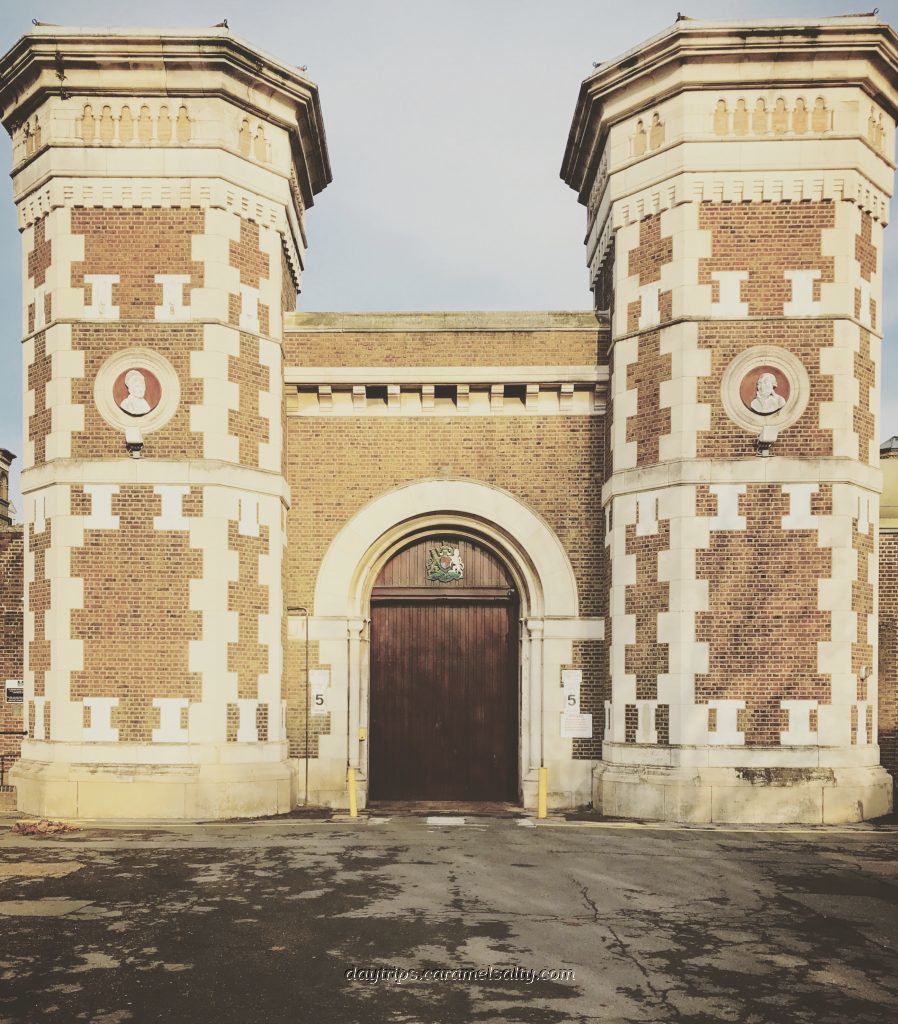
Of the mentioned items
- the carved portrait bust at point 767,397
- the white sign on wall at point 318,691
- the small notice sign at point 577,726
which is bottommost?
the small notice sign at point 577,726

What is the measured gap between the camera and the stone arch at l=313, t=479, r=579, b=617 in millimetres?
16906

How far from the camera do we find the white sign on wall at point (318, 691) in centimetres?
1664

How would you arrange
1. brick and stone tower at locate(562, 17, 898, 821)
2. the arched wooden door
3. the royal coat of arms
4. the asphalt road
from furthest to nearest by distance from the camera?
the royal coat of arms < the arched wooden door < brick and stone tower at locate(562, 17, 898, 821) < the asphalt road

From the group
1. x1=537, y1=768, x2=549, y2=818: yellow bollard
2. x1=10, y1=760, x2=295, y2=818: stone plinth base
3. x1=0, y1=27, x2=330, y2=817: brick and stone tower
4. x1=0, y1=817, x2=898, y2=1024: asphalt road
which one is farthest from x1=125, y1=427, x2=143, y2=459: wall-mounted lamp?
x1=537, y1=768, x2=549, y2=818: yellow bollard

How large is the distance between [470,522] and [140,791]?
6.88m

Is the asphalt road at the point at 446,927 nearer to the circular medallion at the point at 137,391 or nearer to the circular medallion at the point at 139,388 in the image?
the circular medallion at the point at 139,388

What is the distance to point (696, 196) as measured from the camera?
613 inches

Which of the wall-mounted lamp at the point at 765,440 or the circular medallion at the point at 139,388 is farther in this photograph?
the circular medallion at the point at 139,388

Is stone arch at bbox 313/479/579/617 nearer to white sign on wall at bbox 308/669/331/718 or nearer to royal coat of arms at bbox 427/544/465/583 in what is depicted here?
royal coat of arms at bbox 427/544/465/583

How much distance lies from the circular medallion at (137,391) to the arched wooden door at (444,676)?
5.01 metres

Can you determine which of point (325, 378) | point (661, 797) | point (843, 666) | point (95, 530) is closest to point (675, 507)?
point (843, 666)

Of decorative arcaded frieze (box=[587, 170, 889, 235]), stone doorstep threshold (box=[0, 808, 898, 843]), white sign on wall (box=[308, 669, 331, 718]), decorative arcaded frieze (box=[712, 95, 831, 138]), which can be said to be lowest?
stone doorstep threshold (box=[0, 808, 898, 843])

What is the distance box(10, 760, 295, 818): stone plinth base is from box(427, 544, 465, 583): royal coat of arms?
15.9 ft

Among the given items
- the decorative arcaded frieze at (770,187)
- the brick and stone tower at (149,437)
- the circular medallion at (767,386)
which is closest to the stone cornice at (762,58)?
the decorative arcaded frieze at (770,187)
